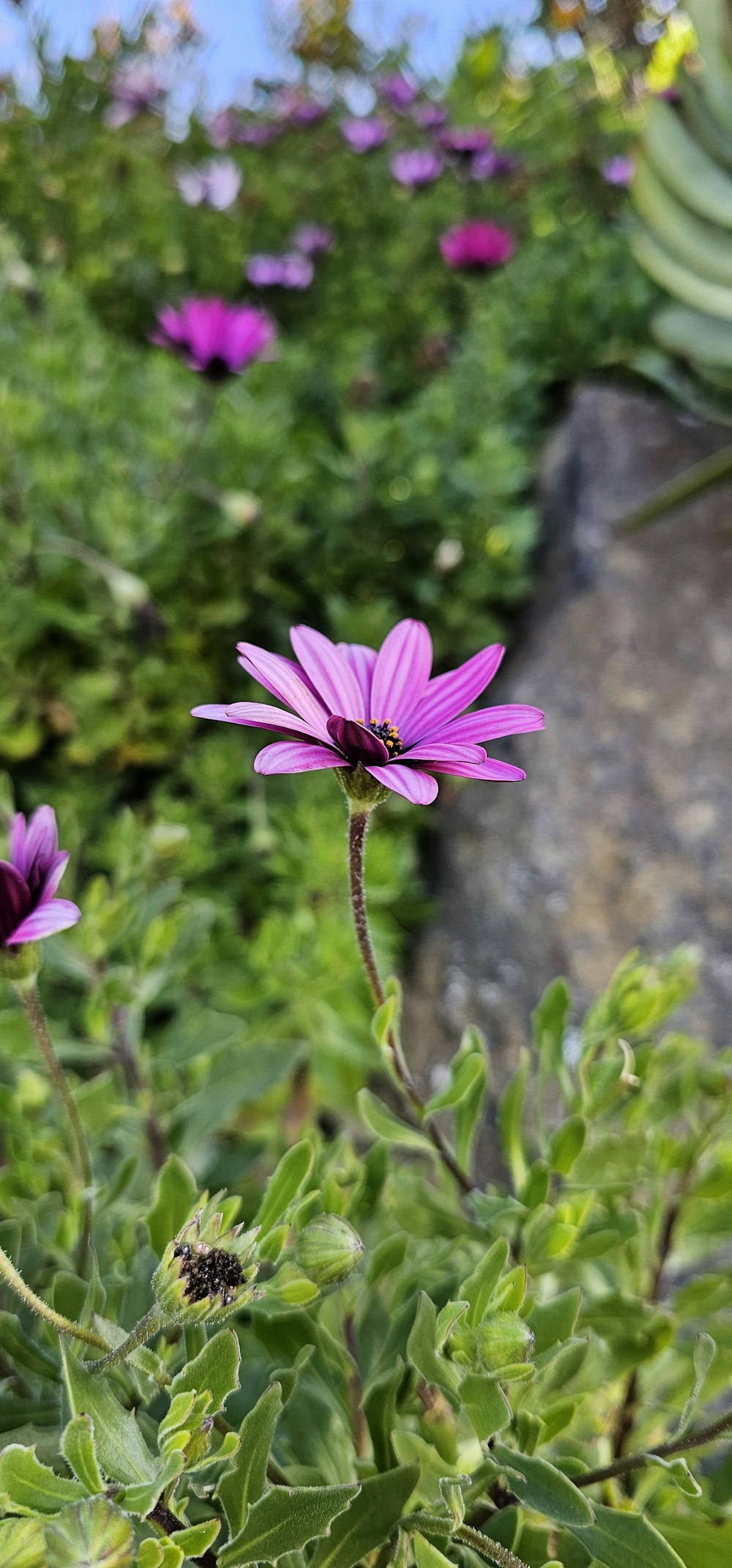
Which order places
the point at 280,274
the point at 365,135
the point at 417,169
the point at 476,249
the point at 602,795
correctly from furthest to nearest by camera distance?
the point at 365,135, the point at 417,169, the point at 280,274, the point at 476,249, the point at 602,795

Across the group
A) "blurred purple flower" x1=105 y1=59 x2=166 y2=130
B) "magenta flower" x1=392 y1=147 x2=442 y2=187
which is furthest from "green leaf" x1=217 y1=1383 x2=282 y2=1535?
"blurred purple flower" x1=105 y1=59 x2=166 y2=130

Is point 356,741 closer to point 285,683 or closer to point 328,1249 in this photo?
point 285,683

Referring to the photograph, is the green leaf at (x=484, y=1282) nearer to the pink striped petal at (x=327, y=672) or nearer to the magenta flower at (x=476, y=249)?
the pink striped petal at (x=327, y=672)

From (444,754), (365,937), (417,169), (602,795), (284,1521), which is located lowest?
(602,795)

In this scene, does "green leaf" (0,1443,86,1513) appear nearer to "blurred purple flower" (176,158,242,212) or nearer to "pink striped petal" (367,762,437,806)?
"pink striped petal" (367,762,437,806)

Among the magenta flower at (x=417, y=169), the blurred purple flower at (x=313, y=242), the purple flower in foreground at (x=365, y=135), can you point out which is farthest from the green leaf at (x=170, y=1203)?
the purple flower in foreground at (x=365, y=135)

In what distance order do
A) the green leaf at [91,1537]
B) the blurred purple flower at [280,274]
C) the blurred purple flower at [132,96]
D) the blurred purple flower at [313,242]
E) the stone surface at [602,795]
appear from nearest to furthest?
the green leaf at [91,1537]
the stone surface at [602,795]
the blurred purple flower at [280,274]
the blurred purple flower at [313,242]
the blurred purple flower at [132,96]

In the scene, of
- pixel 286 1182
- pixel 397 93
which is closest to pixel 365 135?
pixel 397 93
